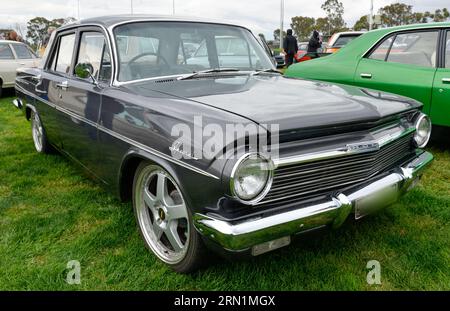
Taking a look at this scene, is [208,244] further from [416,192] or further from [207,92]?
[416,192]

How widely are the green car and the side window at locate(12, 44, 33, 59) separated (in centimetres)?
786

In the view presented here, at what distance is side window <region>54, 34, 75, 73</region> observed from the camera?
378 centimetres

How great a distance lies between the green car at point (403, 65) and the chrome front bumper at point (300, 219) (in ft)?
6.64

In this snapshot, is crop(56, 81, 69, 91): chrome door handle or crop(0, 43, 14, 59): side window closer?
crop(56, 81, 69, 91): chrome door handle

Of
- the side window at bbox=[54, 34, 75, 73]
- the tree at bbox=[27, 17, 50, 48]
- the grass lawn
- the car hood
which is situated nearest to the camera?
the car hood

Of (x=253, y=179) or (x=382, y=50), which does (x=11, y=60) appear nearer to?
(x=382, y=50)

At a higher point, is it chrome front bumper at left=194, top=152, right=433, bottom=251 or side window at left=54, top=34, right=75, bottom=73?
side window at left=54, top=34, right=75, bottom=73

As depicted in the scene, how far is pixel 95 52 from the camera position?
3.26 meters

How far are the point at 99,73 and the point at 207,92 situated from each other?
1063 mm

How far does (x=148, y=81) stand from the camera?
2885 millimetres

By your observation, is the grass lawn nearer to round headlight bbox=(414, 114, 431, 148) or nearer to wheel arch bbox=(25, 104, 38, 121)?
round headlight bbox=(414, 114, 431, 148)

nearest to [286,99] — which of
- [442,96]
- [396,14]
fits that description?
[442,96]

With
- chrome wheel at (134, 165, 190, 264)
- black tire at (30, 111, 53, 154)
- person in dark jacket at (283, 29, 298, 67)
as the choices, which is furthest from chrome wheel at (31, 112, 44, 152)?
person in dark jacket at (283, 29, 298, 67)

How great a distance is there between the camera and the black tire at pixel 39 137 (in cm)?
469
